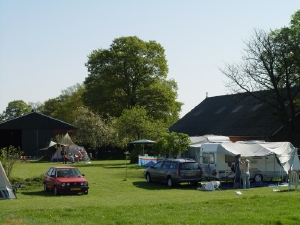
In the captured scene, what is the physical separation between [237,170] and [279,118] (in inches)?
732

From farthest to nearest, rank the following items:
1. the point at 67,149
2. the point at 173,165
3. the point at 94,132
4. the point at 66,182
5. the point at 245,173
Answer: the point at 94,132, the point at 67,149, the point at 173,165, the point at 245,173, the point at 66,182

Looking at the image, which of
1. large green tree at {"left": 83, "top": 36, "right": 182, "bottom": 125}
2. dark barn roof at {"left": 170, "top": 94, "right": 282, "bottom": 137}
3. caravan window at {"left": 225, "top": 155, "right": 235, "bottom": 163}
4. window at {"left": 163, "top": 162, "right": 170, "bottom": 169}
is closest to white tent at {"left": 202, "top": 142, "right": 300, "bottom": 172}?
caravan window at {"left": 225, "top": 155, "right": 235, "bottom": 163}

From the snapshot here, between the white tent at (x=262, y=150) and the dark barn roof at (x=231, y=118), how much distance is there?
15.5 m

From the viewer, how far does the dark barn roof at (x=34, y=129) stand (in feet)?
228

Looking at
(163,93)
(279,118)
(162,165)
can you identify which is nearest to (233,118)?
(279,118)

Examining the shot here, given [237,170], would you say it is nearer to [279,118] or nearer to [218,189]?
[218,189]

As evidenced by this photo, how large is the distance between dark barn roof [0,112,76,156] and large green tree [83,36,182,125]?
6.54 meters

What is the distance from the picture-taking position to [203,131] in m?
53.8

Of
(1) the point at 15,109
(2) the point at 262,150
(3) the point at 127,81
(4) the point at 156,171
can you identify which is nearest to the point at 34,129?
(3) the point at 127,81

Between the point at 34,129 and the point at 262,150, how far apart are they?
46.8 metres

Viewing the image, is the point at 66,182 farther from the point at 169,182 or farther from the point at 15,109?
the point at 15,109

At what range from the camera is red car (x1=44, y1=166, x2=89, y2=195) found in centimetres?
2473

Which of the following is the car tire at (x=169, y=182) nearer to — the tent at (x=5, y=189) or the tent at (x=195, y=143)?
the tent at (x=195, y=143)

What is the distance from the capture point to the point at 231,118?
172ft
